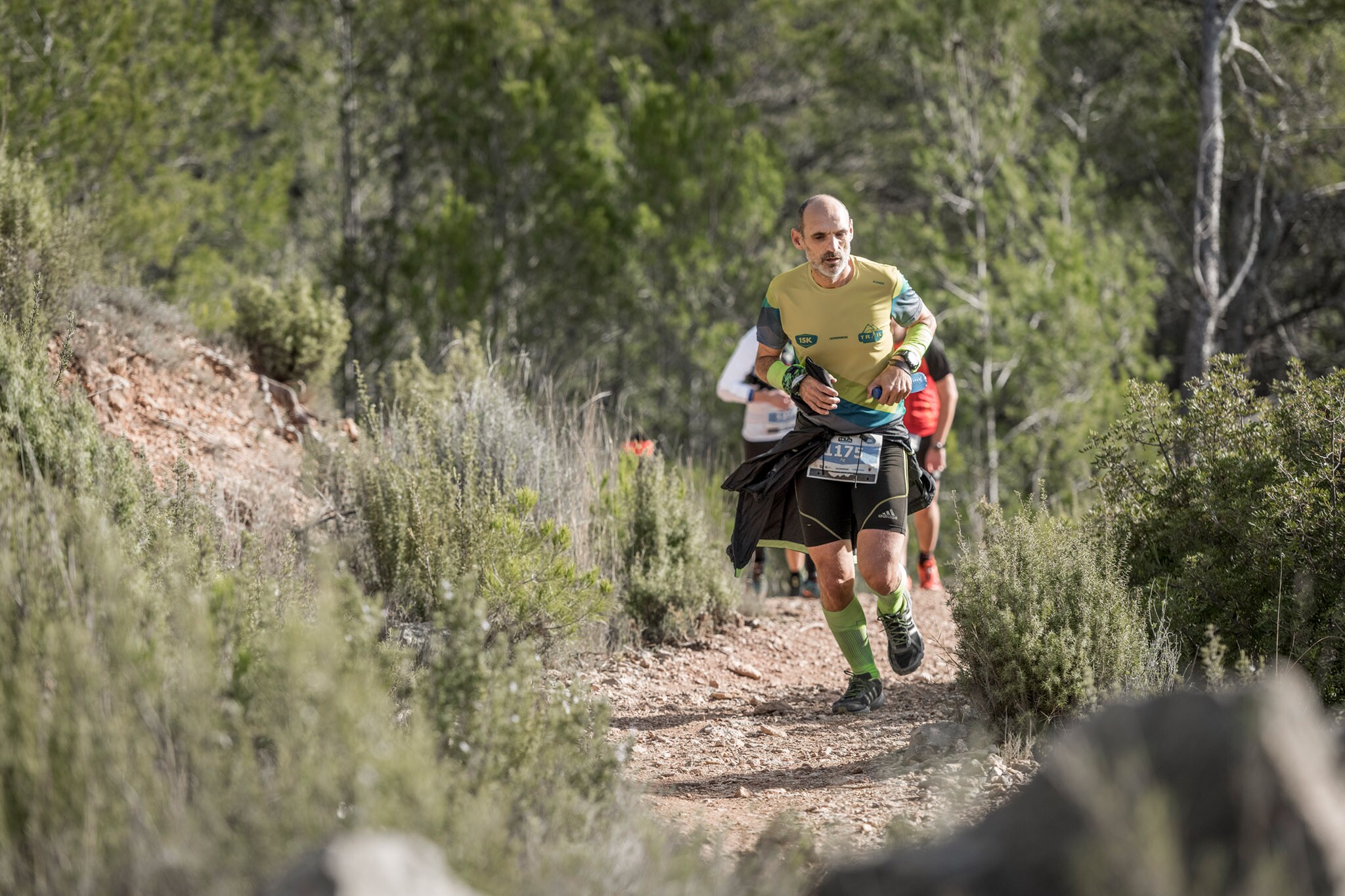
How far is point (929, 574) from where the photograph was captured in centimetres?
690

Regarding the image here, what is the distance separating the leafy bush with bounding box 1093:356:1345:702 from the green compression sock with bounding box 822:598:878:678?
106 cm

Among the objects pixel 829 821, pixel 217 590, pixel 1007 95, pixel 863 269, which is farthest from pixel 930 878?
pixel 1007 95

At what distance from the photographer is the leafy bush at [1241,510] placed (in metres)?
3.85

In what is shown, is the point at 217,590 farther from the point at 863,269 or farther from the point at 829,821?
the point at 863,269

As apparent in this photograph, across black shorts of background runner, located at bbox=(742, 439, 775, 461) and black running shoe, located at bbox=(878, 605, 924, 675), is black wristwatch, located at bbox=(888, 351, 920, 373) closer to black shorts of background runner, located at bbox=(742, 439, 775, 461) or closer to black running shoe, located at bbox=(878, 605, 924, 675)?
black running shoe, located at bbox=(878, 605, 924, 675)

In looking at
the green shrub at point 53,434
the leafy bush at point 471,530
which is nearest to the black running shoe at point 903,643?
the leafy bush at point 471,530

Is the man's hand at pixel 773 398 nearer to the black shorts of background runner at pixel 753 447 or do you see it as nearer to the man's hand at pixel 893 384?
the black shorts of background runner at pixel 753 447

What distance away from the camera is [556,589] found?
465 centimetres

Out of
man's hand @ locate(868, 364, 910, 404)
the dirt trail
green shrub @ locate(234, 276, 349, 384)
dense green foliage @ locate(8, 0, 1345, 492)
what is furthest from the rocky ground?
dense green foliage @ locate(8, 0, 1345, 492)

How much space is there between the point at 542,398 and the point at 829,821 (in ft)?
15.8

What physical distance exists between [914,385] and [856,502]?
18.4 inches

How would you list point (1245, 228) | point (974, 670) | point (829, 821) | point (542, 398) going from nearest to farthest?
point (829, 821)
point (974, 670)
point (542, 398)
point (1245, 228)

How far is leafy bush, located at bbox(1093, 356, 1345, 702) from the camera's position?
151 inches

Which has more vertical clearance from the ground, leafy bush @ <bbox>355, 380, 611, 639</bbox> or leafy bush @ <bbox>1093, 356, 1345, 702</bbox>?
leafy bush @ <bbox>1093, 356, 1345, 702</bbox>
